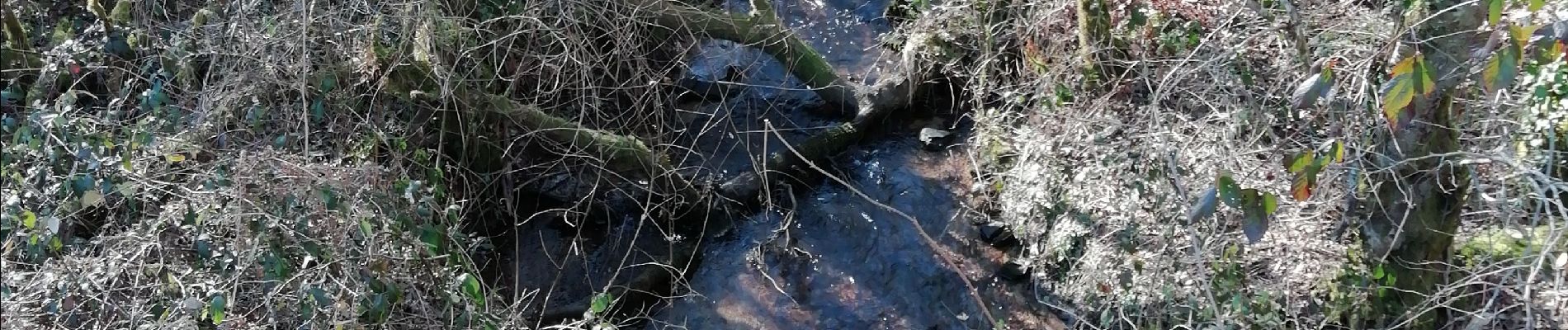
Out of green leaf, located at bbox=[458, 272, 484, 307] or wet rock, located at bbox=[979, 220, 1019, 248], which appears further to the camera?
wet rock, located at bbox=[979, 220, 1019, 248]

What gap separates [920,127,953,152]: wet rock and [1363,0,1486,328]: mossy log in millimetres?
2217

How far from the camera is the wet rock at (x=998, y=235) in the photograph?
175 inches

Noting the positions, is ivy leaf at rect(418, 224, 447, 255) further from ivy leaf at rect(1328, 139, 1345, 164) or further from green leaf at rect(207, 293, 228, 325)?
ivy leaf at rect(1328, 139, 1345, 164)

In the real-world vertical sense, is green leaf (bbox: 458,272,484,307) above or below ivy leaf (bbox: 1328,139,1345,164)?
below

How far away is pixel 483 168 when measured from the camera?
170 inches

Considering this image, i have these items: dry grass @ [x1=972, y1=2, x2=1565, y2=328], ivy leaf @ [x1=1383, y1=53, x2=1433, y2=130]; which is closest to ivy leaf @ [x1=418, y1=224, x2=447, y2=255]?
dry grass @ [x1=972, y1=2, x2=1565, y2=328]

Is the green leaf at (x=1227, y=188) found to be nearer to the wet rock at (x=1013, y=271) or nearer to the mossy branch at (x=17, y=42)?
the wet rock at (x=1013, y=271)

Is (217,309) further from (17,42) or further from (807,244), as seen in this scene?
(807,244)

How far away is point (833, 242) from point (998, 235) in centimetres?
74

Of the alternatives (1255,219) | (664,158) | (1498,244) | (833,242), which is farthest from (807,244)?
(1498,244)

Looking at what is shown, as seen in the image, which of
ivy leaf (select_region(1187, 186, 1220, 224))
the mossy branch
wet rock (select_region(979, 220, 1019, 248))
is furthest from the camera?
wet rock (select_region(979, 220, 1019, 248))

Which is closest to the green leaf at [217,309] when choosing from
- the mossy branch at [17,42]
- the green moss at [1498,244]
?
the mossy branch at [17,42]

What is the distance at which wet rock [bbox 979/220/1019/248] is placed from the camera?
175 inches

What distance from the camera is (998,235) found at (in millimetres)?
4465
